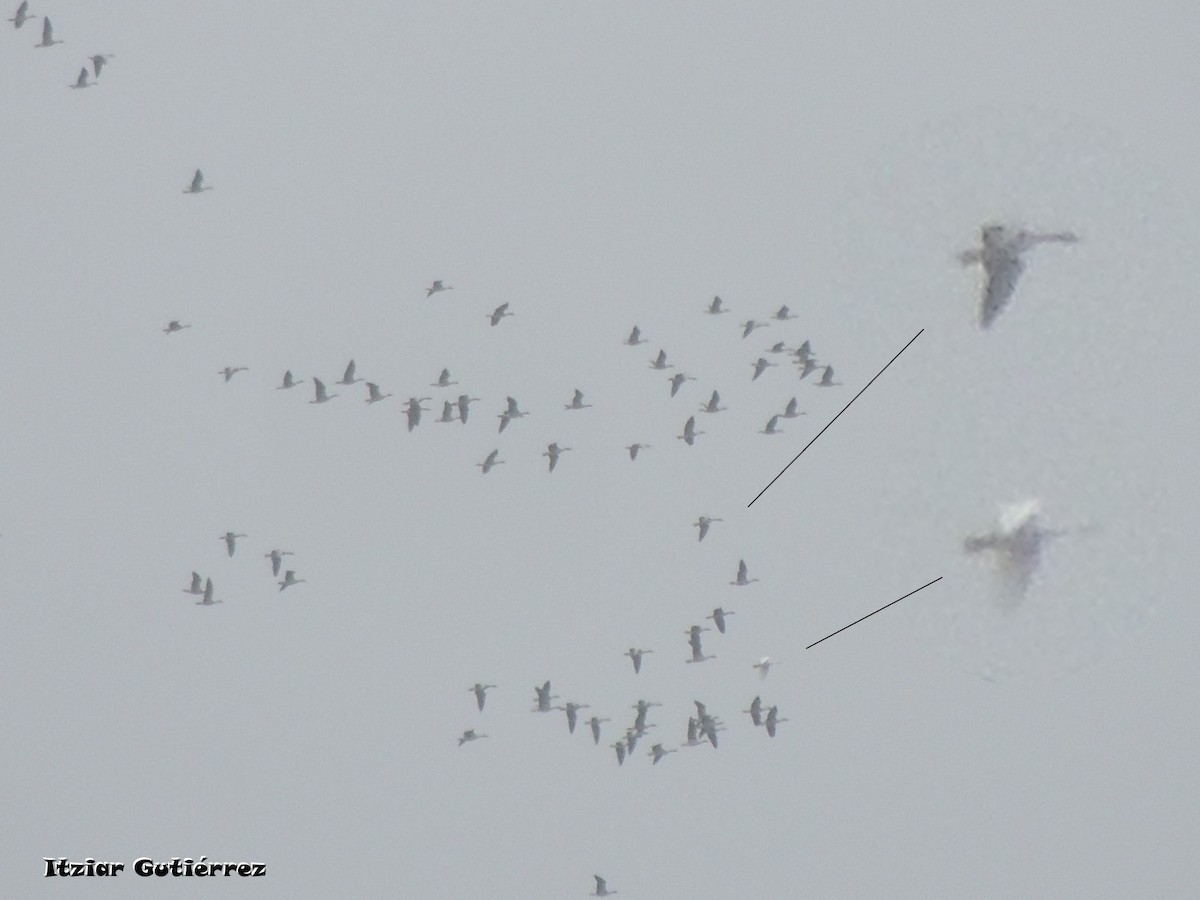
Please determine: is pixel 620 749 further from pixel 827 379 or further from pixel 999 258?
pixel 999 258

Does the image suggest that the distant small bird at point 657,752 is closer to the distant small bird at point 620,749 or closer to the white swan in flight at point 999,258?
the distant small bird at point 620,749

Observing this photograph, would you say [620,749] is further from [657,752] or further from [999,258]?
[999,258]

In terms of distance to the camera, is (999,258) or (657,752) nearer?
(999,258)

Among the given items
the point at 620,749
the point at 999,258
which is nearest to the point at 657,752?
the point at 620,749

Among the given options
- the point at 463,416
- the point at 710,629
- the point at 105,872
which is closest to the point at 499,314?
the point at 463,416

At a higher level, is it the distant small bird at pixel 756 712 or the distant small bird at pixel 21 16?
the distant small bird at pixel 21 16

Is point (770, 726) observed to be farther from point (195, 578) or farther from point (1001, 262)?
point (1001, 262)

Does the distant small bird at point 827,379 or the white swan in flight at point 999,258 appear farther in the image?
the distant small bird at point 827,379

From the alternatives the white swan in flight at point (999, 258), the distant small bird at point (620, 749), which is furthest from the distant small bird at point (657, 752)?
the white swan in flight at point (999, 258)
